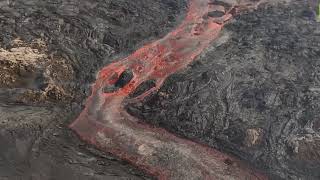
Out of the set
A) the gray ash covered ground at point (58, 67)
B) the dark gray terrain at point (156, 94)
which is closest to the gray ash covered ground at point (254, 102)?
the dark gray terrain at point (156, 94)

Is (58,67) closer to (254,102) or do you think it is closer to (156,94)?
(156,94)

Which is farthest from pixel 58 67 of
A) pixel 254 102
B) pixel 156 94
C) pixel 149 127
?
pixel 254 102

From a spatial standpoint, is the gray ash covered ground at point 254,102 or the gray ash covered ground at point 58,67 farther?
the gray ash covered ground at point 254,102

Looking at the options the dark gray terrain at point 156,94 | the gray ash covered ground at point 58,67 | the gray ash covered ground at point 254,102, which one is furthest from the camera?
the gray ash covered ground at point 254,102

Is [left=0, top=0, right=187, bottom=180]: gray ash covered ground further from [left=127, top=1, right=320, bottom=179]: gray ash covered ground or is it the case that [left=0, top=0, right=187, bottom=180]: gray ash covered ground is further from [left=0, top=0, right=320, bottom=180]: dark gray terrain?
[left=127, top=1, right=320, bottom=179]: gray ash covered ground

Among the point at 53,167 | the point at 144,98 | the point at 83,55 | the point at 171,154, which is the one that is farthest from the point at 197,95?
the point at 53,167

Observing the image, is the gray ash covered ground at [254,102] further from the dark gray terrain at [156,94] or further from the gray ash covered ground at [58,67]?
the gray ash covered ground at [58,67]
